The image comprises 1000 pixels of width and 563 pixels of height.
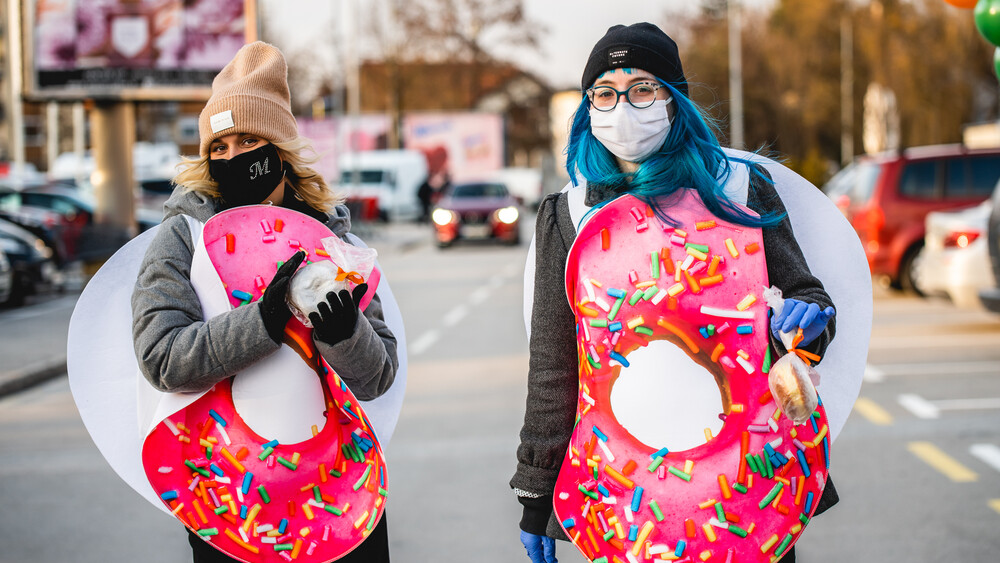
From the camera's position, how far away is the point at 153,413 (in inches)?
96.3

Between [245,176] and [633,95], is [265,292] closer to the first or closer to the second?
[245,176]

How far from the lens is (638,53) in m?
2.46

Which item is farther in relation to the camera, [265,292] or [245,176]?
[245,176]

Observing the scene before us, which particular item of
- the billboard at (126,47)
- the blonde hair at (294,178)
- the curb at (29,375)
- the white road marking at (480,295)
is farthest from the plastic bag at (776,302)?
the billboard at (126,47)

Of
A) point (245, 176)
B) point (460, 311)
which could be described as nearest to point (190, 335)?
point (245, 176)

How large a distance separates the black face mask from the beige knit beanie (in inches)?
2.1

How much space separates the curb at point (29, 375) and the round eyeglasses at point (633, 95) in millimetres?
7952

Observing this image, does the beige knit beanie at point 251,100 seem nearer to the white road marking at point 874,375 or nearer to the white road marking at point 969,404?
the white road marking at point 969,404

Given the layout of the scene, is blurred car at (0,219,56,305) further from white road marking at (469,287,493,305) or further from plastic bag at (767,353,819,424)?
plastic bag at (767,353,819,424)

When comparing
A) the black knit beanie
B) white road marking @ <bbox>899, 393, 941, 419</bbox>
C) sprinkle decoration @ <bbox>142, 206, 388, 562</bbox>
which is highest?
the black knit beanie

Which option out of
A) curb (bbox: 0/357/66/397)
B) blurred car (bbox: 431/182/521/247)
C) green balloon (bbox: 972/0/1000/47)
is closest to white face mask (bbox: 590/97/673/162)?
green balloon (bbox: 972/0/1000/47)

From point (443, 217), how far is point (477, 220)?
83 centimetres

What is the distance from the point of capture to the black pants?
2561 millimetres

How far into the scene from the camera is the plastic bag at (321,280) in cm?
230
